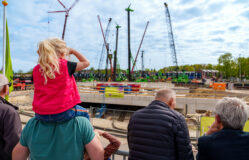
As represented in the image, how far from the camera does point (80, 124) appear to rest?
58.2 inches

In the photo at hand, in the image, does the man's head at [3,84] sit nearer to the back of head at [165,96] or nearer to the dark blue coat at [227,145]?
the back of head at [165,96]

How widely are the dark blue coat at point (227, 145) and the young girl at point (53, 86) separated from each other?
4.00 feet

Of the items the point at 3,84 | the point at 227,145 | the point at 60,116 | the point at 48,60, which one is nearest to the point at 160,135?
the point at 227,145

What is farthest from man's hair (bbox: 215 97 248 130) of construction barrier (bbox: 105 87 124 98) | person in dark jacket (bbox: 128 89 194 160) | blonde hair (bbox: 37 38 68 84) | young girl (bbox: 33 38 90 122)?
construction barrier (bbox: 105 87 124 98)

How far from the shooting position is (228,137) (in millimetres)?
1660

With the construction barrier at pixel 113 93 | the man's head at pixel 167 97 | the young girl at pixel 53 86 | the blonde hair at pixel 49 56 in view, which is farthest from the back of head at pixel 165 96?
the construction barrier at pixel 113 93

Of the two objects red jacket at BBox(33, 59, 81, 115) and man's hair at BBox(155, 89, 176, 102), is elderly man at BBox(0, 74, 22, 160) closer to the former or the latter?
red jacket at BBox(33, 59, 81, 115)

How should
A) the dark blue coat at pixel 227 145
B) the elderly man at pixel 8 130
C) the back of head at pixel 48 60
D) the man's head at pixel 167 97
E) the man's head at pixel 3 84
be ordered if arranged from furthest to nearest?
the man's head at pixel 167 97
the man's head at pixel 3 84
the elderly man at pixel 8 130
the dark blue coat at pixel 227 145
the back of head at pixel 48 60

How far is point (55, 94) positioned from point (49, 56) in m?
0.29

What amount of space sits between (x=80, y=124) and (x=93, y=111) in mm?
11231

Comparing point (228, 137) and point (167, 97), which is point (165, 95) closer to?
point (167, 97)

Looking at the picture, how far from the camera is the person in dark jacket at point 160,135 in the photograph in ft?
6.49

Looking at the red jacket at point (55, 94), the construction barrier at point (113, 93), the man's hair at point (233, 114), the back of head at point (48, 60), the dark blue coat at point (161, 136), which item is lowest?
the construction barrier at point (113, 93)

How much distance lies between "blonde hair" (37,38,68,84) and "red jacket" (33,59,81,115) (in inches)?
1.9
